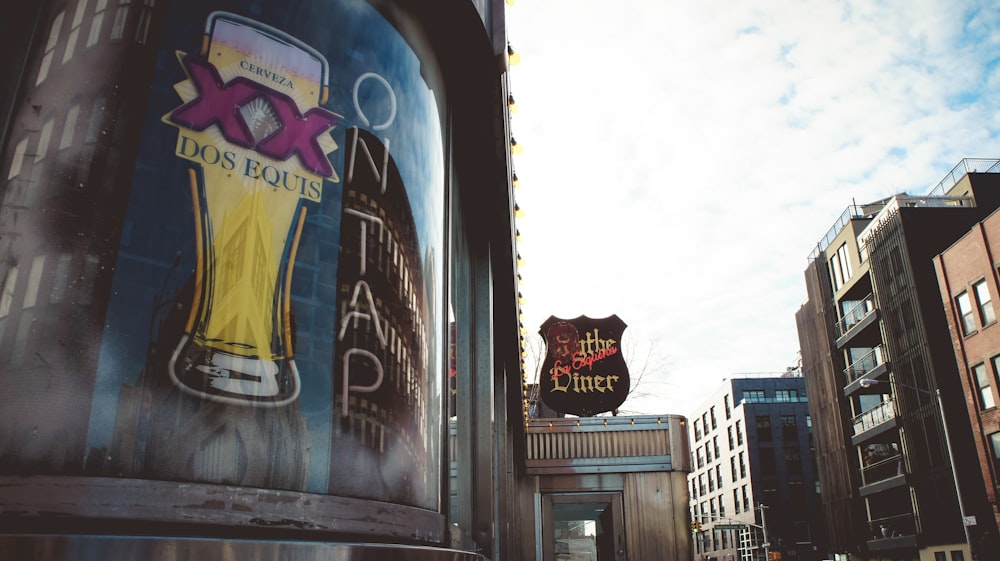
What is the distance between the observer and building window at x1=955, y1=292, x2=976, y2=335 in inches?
1455

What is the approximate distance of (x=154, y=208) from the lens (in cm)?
322

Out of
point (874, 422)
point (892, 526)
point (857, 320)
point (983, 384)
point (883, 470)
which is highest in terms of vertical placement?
point (857, 320)

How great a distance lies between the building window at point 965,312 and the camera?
3697 centimetres

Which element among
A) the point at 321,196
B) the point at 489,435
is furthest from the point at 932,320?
the point at 321,196

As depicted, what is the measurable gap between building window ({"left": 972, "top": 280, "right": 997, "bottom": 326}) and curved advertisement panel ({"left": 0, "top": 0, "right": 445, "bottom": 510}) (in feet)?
130

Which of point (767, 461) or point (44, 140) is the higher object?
point (767, 461)

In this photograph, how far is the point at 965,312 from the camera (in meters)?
37.6

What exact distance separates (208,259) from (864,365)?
58138 mm

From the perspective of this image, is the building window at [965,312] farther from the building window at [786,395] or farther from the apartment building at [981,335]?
the building window at [786,395]

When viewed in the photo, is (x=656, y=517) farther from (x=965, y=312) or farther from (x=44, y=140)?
(x=965, y=312)

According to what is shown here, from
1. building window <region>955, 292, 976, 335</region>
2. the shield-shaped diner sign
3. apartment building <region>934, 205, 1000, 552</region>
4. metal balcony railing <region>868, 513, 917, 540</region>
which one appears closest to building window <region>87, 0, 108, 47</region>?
the shield-shaped diner sign

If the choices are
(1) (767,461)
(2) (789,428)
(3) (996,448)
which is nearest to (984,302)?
(3) (996,448)

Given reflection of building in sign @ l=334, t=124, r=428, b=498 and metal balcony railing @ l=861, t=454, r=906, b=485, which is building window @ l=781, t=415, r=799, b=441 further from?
reflection of building in sign @ l=334, t=124, r=428, b=498

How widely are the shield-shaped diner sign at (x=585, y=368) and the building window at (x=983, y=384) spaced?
25.4 m
